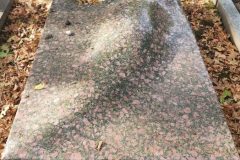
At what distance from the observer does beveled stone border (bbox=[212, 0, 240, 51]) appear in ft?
15.5

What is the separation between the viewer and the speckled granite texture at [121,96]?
278 centimetres

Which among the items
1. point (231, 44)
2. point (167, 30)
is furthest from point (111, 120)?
point (231, 44)

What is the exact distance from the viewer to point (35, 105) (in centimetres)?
307

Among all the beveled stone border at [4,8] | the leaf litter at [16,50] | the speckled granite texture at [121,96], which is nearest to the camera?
the speckled granite texture at [121,96]

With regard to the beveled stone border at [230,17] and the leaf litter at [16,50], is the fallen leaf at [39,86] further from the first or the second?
the beveled stone border at [230,17]

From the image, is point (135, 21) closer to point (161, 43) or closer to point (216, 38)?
point (161, 43)

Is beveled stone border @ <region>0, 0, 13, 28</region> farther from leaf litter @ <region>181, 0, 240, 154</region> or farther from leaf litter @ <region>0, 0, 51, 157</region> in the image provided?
leaf litter @ <region>181, 0, 240, 154</region>

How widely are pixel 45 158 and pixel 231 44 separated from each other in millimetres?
3088

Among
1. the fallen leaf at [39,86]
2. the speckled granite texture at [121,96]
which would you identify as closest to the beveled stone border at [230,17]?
the speckled granite texture at [121,96]

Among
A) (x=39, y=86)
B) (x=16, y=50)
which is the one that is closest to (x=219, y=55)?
(x=39, y=86)

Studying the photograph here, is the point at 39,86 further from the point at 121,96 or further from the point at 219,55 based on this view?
the point at 219,55

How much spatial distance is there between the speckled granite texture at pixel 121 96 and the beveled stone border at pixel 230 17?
2.90 feet

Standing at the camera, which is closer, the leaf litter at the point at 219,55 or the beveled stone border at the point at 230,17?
the leaf litter at the point at 219,55

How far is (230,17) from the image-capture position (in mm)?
4926
